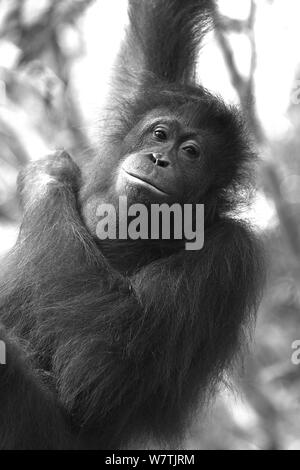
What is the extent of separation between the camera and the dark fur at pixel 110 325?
439cm

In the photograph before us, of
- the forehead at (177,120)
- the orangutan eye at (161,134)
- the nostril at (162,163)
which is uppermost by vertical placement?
the forehead at (177,120)

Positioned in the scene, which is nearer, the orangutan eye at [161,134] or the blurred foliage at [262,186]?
Answer: the orangutan eye at [161,134]

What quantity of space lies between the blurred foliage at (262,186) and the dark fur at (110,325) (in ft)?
4.20

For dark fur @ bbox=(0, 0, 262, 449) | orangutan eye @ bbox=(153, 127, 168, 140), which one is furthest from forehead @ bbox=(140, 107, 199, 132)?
dark fur @ bbox=(0, 0, 262, 449)

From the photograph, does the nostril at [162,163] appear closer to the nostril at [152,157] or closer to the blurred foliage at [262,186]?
the nostril at [152,157]

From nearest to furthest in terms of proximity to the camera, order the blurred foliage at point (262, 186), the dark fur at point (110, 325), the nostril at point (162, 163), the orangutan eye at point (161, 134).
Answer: the dark fur at point (110, 325) < the nostril at point (162, 163) < the orangutan eye at point (161, 134) < the blurred foliage at point (262, 186)

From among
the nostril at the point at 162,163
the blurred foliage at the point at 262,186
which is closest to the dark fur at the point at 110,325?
the nostril at the point at 162,163

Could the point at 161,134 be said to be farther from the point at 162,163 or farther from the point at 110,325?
the point at 110,325

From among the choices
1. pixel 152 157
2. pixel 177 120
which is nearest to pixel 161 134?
pixel 177 120

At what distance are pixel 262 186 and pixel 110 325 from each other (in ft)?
9.24

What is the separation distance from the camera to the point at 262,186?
22.8 feet

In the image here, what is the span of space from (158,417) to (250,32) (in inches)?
111

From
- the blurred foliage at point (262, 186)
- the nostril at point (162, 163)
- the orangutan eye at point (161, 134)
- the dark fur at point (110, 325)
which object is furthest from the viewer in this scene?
the blurred foliage at point (262, 186)
